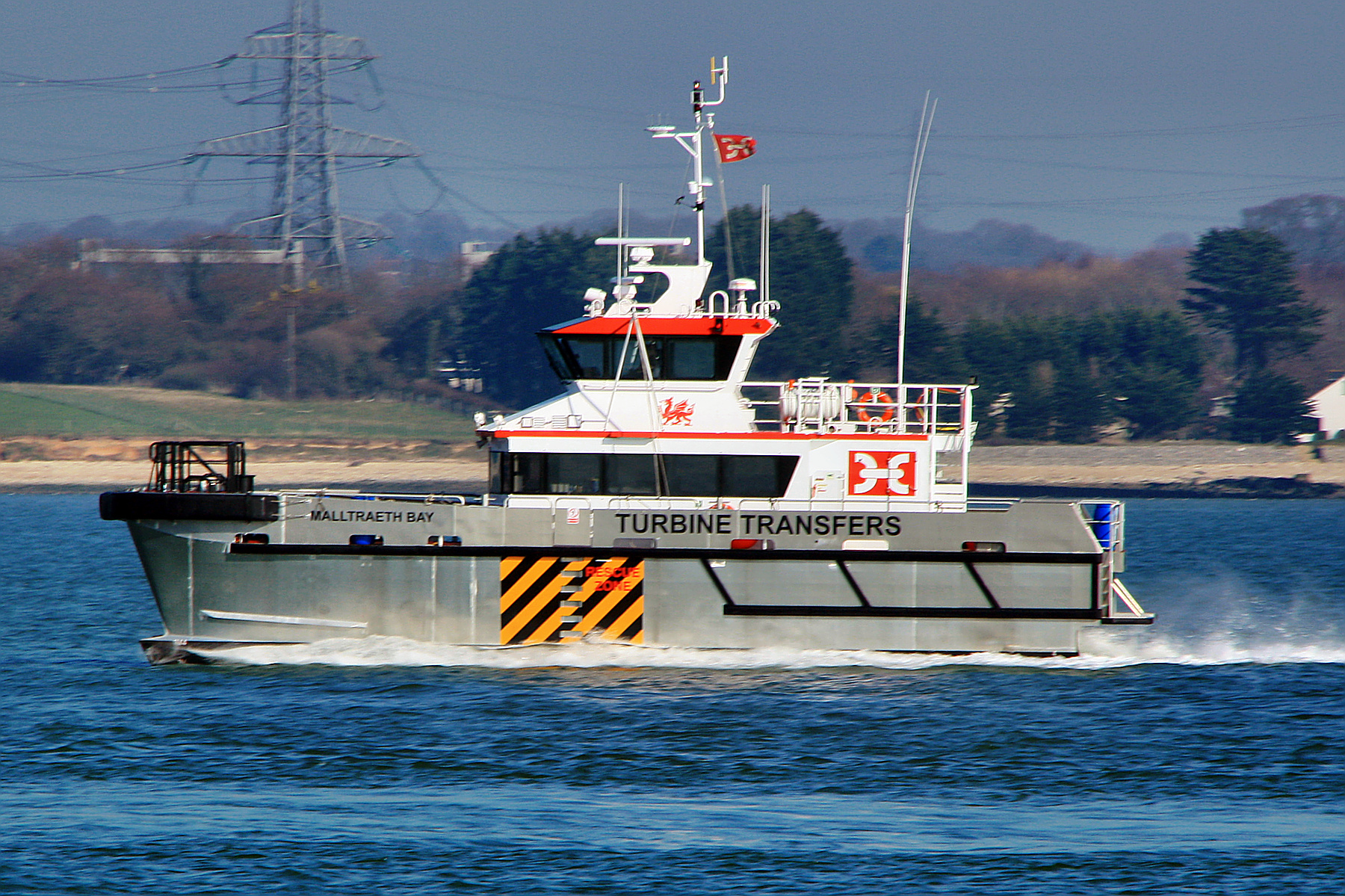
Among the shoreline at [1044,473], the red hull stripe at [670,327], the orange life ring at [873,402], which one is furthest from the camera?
the shoreline at [1044,473]

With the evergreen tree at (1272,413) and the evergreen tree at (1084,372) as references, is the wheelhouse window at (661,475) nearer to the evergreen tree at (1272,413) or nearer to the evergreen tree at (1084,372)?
the evergreen tree at (1084,372)

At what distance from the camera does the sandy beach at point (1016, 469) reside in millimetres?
60125

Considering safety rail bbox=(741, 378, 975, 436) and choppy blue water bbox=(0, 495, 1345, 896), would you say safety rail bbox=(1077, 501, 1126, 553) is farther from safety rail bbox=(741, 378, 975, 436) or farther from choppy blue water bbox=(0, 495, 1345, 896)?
safety rail bbox=(741, 378, 975, 436)

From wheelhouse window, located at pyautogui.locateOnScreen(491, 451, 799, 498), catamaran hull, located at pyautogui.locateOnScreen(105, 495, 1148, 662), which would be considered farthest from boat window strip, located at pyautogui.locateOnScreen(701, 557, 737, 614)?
wheelhouse window, located at pyautogui.locateOnScreen(491, 451, 799, 498)

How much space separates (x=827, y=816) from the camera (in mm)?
10961

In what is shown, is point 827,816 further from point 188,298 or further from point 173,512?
point 188,298

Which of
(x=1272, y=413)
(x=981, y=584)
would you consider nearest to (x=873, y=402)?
(x=981, y=584)

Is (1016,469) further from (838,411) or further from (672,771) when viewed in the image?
(672,771)

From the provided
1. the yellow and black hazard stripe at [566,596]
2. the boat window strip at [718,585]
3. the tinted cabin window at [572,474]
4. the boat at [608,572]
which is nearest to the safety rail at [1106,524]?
the boat at [608,572]

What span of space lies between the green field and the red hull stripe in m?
49.8

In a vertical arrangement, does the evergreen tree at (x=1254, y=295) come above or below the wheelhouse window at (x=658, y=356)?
above

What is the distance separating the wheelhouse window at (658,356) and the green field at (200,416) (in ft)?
163

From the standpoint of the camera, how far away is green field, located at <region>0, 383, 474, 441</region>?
64.8m

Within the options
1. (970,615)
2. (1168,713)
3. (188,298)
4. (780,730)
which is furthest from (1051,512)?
(188,298)
